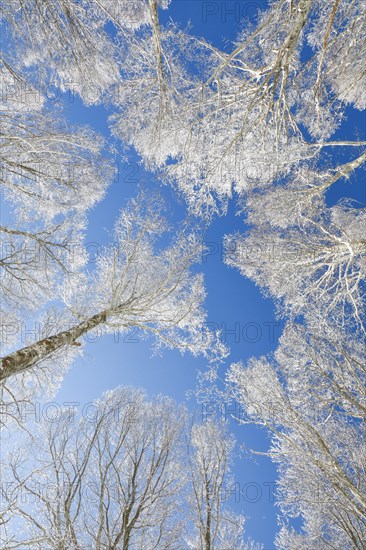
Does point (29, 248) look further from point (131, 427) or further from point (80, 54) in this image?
point (131, 427)

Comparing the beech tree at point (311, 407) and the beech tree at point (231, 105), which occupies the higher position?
the beech tree at point (231, 105)

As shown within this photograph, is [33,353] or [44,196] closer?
[33,353]

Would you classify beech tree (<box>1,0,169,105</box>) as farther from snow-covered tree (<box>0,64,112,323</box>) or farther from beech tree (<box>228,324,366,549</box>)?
beech tree (<box>228,324,366,549</box>)

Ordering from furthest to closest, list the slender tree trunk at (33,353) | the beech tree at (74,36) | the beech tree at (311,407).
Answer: the beech tree at (311,407) → the beech tree at (74,36) → the slender tree trunk at (33,353)

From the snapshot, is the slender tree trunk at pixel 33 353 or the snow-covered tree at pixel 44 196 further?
the snow-covered tree at pixel 44 196

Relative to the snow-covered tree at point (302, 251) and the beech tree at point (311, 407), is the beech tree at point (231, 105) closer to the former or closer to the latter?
the snow-covered tree at point (302, 251)

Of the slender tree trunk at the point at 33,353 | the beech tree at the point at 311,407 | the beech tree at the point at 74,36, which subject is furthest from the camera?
the beech tree at the point at 311,407

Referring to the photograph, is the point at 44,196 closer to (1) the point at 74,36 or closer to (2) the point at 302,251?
(1) the point at 74,36

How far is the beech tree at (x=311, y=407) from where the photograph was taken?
502cm

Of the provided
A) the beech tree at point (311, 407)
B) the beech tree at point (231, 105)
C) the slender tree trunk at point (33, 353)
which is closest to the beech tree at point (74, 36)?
the beech tree at point (231, 105)

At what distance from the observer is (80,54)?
13.1 ft

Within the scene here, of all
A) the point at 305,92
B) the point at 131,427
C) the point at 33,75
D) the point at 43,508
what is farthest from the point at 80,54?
the point at 43,508

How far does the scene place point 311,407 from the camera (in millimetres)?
5789

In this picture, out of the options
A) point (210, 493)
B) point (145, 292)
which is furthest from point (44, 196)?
point (210, 493)
